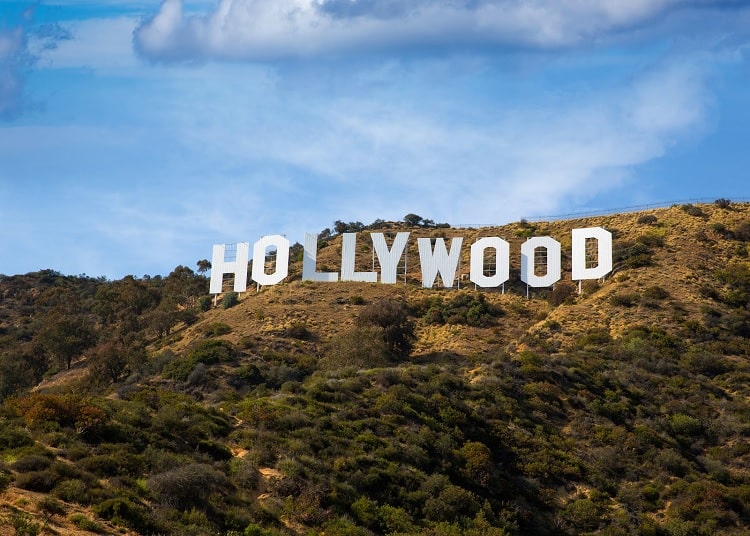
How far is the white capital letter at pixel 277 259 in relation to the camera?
6881 centimetres

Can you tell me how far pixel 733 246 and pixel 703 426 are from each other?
96.6ft

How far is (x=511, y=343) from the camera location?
57500 millimetres

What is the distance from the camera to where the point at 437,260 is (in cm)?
6731

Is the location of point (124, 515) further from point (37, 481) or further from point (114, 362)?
point (114, 362)

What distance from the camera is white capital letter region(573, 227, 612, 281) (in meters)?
63.7

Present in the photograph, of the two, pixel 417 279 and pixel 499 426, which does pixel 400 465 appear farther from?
pixel 417 279

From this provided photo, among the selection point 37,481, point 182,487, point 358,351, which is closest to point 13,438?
point 37,481

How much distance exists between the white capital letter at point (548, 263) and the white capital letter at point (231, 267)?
21.1 metres

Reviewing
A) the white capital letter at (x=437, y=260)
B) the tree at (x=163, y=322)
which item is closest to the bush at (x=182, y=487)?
the white capital letter at (x=437, y=260)

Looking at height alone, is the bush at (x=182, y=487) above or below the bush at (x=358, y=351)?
below

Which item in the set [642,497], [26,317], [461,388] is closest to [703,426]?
[642,497]

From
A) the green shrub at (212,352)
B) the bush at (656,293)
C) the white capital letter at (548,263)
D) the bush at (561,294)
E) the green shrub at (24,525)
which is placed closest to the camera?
the green shrub at (24,525)

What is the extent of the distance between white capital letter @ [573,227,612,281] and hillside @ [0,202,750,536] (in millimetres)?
1501

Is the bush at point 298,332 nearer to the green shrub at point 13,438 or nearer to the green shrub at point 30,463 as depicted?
the green shrub at point 13,438
